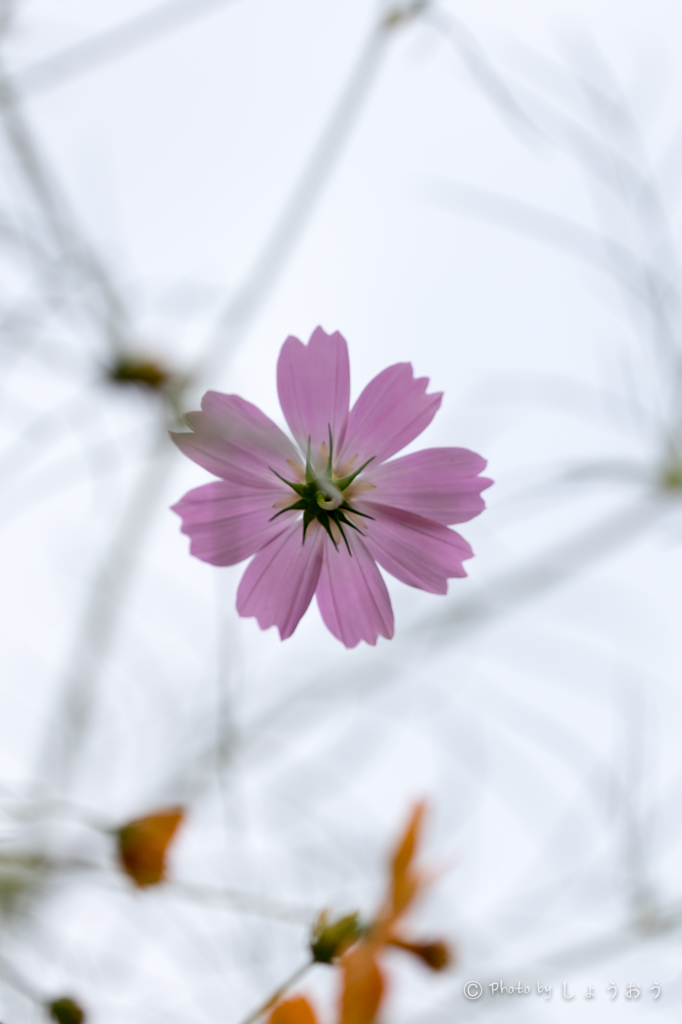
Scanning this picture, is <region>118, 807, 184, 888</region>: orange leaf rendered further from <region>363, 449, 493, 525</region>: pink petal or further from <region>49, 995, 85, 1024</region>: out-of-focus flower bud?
<region>363, 449, 493, 525</region>: pink petal

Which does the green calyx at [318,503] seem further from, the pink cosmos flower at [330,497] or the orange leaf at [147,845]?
the orange leaf at [147,845]

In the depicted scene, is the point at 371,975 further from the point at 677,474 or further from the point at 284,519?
the point at 677,474

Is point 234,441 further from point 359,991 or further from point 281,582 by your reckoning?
point 359,991

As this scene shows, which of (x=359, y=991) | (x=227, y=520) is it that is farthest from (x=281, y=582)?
(x=359, y=991)

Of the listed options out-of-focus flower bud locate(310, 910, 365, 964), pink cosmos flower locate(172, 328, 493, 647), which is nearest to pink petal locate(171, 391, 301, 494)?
pink cosmos flower locate(172, 328, 493, 647)

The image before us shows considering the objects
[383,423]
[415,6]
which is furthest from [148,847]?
[415,6]

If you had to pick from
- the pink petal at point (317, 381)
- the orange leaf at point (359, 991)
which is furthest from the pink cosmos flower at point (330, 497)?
the orange leaf at point (359, 991)
